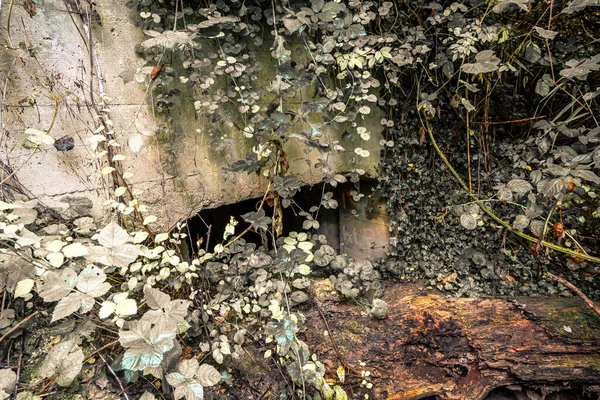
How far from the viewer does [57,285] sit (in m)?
1.22

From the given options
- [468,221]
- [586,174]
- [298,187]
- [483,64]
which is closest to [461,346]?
[468,221]

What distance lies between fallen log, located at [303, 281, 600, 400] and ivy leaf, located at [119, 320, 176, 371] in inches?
39.7

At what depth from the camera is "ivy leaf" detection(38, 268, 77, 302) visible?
1.19m

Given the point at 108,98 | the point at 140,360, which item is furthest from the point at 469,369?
the point at 108,98

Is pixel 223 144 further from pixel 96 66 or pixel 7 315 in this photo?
pixel 7 315

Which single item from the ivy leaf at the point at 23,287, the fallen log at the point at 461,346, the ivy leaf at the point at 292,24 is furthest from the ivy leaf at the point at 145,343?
the ivy leaf at the point at 292,24

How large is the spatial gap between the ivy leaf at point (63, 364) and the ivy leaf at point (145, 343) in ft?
0.87

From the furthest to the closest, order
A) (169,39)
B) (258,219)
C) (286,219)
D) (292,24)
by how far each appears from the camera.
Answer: (286,219) < (258,219) < (292,24) < (169,39)

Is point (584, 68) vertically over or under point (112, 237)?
over

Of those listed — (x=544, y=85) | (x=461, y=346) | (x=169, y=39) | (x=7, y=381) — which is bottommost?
(x=461, y=346)

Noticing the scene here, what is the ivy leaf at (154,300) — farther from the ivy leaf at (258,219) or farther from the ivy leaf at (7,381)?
the ivy leaf at (258,219)

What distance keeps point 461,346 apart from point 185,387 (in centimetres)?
166

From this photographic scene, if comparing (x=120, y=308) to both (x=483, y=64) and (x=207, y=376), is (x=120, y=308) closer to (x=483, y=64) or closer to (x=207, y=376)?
(x=207, y=376)

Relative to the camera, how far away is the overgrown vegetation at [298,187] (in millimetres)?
1389
